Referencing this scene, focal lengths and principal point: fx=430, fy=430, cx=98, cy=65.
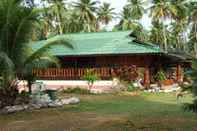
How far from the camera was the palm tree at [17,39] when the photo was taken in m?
15.8

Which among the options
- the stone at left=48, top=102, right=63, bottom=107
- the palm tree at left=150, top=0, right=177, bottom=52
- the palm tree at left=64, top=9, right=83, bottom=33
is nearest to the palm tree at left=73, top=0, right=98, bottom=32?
the palm tree at left=64, top=9, right=83, bottom=33

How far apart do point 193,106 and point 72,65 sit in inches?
848

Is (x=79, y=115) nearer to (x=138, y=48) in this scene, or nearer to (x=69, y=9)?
(x=138, y=48)

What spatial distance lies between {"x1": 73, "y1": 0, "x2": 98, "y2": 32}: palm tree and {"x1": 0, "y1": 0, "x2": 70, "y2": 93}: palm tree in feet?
135

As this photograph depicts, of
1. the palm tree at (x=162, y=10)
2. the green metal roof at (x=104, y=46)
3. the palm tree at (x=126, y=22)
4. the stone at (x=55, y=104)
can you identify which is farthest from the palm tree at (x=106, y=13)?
the stone at (x=55, y=104)

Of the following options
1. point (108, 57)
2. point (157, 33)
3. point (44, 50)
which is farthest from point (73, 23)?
point (44, 50)

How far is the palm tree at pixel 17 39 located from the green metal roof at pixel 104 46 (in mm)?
9308

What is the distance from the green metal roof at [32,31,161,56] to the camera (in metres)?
27.6

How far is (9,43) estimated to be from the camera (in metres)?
16.1

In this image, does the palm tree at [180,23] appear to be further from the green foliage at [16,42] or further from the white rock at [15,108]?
the white rock at [15,108]

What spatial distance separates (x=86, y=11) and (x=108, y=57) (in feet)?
94.9

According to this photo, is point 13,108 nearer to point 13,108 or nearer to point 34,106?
point 13,108

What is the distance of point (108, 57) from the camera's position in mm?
29625

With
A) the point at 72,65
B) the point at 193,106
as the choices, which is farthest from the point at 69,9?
the point at 193,106
